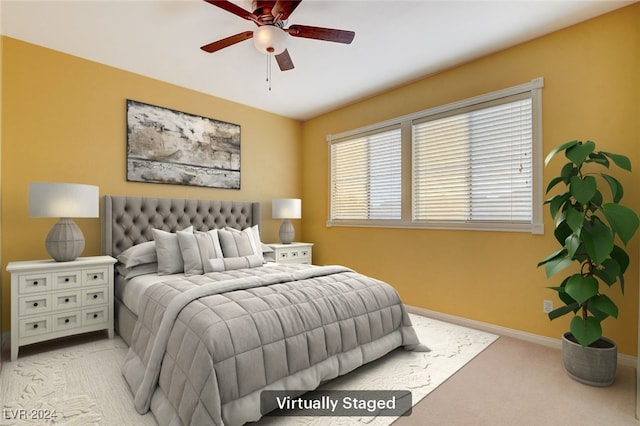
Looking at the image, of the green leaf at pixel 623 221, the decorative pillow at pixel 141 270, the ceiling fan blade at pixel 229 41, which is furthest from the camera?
the decorative pillow at pixel 141 270

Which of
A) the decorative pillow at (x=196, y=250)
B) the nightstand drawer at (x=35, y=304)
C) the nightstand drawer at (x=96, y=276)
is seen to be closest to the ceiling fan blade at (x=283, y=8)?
the decorative pillow at (x=196, y=250)

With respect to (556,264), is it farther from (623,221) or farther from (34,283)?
(34,283)

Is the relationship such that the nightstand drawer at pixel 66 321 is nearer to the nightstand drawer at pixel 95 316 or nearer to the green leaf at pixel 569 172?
the nightstand drawer at pixel 95 316

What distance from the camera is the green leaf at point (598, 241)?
81.4 inches

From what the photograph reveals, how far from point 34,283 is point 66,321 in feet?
1.36

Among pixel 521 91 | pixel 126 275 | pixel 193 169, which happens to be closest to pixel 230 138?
pixel 193 169

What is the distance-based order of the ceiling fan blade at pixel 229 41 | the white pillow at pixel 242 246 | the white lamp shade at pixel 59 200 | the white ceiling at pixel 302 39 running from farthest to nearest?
the white pillow at pixel 242 246
the white lamp shade at pixel 59 200
the white ceiling at pixel 302 39
the ceiling fan blade at pixel 229 41

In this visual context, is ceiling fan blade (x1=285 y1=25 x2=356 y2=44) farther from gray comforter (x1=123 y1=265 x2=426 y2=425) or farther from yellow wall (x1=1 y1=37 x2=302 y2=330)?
yellow wall (x1=1 y1=37 x2=302 y2=330)

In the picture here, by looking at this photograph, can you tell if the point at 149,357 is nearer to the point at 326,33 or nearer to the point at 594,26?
the point at 326,33

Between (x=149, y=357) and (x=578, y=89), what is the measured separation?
3854 mm

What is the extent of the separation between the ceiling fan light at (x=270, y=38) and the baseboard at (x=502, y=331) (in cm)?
310

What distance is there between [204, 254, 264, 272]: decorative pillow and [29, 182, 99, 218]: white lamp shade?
1.13m

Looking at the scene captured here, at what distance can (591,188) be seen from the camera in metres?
2.15

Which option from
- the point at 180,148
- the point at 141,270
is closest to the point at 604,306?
the point at 141,270
